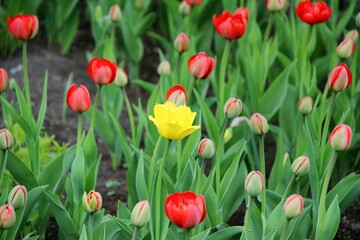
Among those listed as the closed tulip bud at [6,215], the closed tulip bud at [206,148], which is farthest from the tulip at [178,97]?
the closed tulip bud at [6,215]

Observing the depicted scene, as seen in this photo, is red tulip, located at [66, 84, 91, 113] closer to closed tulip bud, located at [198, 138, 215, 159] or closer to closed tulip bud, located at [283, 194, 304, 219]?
closed tulip bud, located at [198, 138, 215, 159]

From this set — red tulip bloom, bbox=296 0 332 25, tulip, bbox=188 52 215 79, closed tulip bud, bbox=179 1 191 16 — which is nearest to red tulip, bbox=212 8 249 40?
tulip, bbox=188 52 215 79

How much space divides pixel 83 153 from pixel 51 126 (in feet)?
3.23

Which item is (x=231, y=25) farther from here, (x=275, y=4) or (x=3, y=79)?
(x=3, y=79)

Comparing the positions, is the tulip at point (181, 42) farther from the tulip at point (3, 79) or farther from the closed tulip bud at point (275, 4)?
the tulip at point (3, 79)

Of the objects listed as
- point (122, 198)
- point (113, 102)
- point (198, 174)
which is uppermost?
point (198, 174)

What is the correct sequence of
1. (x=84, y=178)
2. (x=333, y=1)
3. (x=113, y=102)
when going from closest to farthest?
(x=84, y=178) < (x=113, y=102) < (x=333, y=1)

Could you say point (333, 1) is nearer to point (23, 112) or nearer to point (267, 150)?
point (267, 150)

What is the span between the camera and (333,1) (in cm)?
329

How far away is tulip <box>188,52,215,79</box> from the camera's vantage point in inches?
89.9

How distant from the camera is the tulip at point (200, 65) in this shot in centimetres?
228

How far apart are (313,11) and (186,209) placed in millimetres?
1177

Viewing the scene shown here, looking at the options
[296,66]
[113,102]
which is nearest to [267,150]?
[296,66]

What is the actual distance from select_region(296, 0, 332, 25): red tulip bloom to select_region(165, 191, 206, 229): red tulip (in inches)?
44.8
